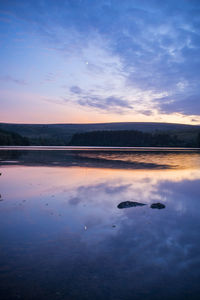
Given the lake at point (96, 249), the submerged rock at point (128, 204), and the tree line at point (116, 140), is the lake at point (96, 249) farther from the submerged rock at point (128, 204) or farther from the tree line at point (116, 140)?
the tree line at point (116, 140)

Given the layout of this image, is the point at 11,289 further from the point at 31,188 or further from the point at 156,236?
the point at 31,188

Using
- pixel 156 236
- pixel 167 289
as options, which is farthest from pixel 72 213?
pixel 167 289

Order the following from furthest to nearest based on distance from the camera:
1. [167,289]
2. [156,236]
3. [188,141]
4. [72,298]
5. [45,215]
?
[188,141] < [45,215] < [156,236] < [167,289] < [72,298]

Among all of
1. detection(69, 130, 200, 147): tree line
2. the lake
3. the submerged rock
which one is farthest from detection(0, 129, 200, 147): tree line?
the lake

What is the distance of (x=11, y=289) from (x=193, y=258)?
4.57m

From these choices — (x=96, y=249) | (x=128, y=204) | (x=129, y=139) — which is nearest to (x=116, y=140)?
(x=129, y=139)

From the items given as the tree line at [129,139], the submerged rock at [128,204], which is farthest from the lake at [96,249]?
the tree line at [129,139]

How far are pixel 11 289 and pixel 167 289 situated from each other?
322cm

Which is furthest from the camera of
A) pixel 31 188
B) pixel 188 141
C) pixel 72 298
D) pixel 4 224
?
pixel 188 141

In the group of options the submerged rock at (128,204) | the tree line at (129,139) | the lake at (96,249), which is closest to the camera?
the lake at (96,249)

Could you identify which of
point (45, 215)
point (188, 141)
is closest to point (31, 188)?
point (45, 215)

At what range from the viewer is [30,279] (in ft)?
16.8

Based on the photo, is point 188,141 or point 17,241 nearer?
point 17,241

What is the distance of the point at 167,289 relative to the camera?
16.3 feet
